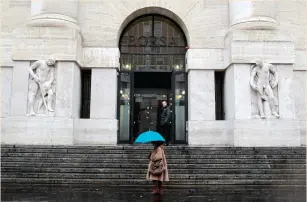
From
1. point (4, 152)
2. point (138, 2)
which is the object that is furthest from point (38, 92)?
point (138, 2)

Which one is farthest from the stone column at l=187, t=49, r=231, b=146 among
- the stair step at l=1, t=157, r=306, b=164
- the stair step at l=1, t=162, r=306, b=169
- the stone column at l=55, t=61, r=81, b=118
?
the stone column at l=55, t=61, r=81, b=118

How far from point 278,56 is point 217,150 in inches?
209

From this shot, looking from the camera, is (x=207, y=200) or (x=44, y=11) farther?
(x=44, y=11)

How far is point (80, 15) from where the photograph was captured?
55.0ft

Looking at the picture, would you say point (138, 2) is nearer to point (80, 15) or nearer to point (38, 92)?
point (80, 15)

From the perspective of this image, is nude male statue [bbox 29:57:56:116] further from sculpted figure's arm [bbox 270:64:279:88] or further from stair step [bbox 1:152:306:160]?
sculpted figure's arm [bbox 270:64:279:88]

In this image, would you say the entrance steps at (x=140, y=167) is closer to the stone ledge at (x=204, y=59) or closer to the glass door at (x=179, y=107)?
the glass door at (x=179, y=107)

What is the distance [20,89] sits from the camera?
1480 cm

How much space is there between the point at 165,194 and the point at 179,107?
26.6 ft

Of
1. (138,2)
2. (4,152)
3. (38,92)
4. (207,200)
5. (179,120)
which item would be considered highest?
(138,2)

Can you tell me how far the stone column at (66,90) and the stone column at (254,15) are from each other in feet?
24.6

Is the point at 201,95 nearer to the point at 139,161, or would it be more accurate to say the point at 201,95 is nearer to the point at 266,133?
the point at 266,133

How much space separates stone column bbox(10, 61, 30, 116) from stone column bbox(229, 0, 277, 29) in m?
9.30

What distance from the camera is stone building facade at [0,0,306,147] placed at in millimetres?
14656
